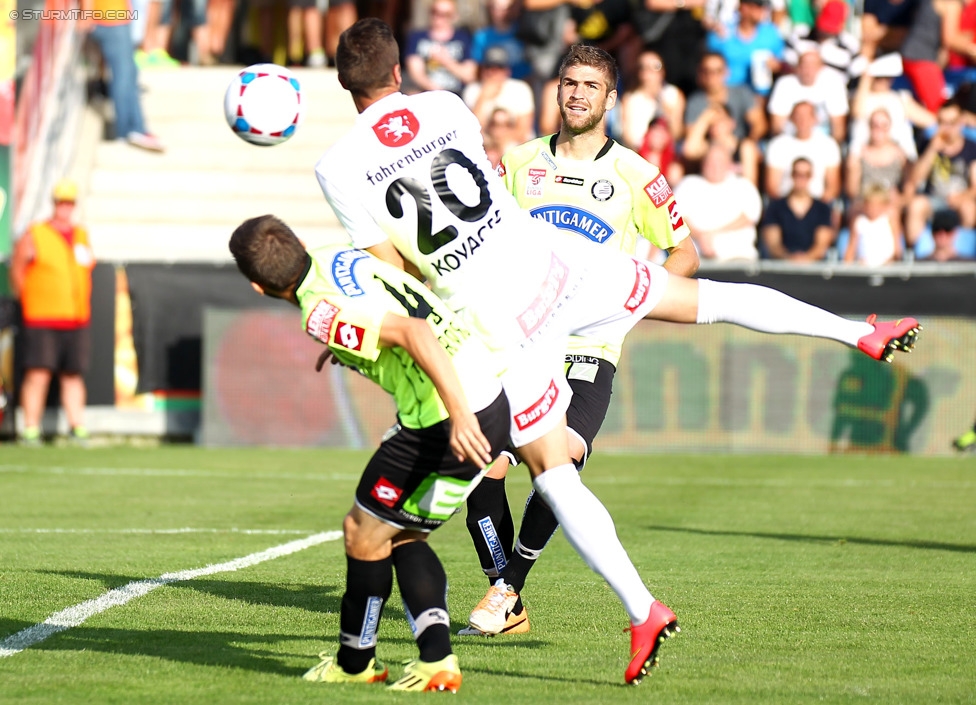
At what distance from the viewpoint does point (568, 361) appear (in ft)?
22.4

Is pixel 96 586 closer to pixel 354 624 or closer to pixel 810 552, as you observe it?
pixel 354 624

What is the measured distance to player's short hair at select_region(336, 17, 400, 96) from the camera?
18.4ft

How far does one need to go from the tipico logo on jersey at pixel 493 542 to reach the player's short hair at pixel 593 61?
6.74 ft

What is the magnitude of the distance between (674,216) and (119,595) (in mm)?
3100

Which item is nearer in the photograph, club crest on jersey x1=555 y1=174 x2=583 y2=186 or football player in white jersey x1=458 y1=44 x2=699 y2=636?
football player in white jersey x1=458 y1=44 x2=699 y2=636

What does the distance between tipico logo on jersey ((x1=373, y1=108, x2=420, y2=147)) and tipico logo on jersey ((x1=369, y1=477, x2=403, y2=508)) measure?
1.29 metres

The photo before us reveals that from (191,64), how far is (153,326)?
7.36 metres

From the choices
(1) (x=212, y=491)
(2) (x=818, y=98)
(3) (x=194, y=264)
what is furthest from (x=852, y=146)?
(1) (x=212, y=491)

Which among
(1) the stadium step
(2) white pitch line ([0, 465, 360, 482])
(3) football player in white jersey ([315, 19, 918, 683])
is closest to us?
(3) football player in white jersey ([315, 19, 918, 683])

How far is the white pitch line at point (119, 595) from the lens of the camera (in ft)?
19.6

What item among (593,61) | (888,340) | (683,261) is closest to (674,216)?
(683,261)

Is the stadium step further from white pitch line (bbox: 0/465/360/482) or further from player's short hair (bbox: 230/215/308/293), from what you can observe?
player's short hair (bbox: 230/215/308/293)

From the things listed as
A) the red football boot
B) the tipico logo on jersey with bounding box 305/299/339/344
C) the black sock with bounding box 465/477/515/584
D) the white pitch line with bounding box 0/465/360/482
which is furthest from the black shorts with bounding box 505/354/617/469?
the white pitch line with bounding box 0/465/360/482

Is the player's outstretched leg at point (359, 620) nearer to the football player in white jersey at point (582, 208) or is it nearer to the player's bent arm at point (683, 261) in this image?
the football player in white jersey at point (582, 208)
